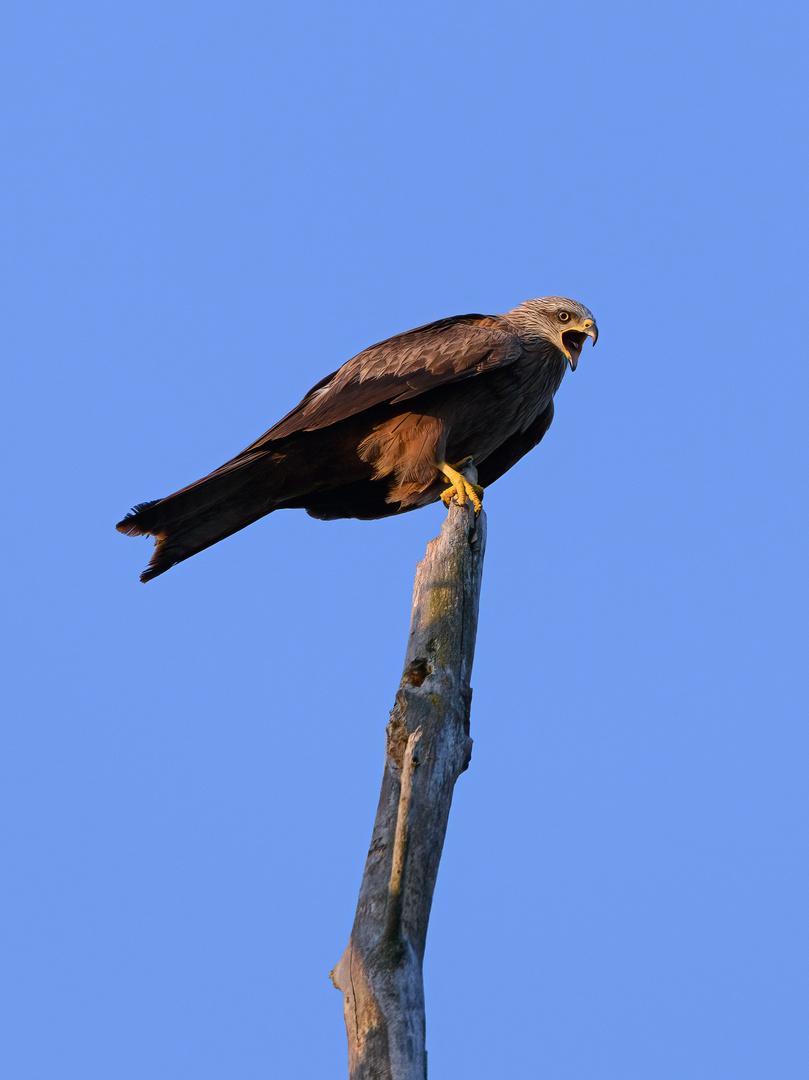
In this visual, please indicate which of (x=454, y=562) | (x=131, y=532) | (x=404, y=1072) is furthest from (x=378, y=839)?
(x=131, y=532)

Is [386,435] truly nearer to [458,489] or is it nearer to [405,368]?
[405,368]

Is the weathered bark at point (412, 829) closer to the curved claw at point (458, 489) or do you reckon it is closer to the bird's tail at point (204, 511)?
the curved claw at point (458, 489)

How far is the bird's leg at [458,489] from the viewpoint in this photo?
5844 millimetres

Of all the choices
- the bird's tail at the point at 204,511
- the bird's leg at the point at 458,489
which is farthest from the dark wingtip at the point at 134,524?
the bird's leg at the point at 458,489

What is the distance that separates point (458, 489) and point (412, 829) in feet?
8.66

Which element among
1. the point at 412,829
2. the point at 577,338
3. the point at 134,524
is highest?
the point at 577,338

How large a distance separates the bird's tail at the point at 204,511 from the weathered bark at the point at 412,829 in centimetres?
191

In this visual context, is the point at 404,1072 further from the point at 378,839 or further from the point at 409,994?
the point at 378,839

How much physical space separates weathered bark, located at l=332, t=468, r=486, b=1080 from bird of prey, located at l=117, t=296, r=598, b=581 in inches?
58.9

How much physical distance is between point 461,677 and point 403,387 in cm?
251

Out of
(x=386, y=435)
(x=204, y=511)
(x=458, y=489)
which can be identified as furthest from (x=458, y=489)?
(x=204, y=511)

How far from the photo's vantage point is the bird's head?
7.00 meters

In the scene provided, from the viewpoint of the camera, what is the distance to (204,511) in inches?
244

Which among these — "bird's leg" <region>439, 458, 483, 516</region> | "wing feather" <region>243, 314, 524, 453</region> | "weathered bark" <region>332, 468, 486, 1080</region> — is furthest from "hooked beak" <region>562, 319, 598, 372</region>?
"weathered bark" <region>332, 468, 486, 1080</region>
